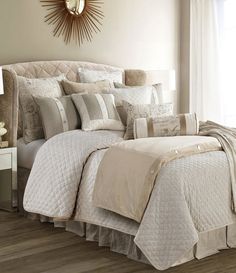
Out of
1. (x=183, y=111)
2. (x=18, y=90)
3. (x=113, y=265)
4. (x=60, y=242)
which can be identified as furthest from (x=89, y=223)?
(x=183, y=111)

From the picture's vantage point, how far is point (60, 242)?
3.97 metres

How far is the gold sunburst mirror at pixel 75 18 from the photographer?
549 centimetres

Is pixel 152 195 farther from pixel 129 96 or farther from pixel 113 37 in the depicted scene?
pixel 113 37

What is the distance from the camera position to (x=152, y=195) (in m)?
3.41

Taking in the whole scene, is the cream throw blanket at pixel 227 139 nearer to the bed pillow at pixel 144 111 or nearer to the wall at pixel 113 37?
the bed pillow at pixel 144 111

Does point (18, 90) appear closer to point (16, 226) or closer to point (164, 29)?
point (16, 226)

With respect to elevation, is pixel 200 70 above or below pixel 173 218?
above

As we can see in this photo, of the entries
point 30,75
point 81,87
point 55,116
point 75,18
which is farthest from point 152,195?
point 75,18

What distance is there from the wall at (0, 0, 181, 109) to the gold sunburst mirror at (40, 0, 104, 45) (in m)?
0.07

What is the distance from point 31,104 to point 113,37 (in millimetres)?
1636

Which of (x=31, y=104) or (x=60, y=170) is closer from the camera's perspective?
(x=60, y=170)

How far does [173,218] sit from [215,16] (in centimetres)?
362

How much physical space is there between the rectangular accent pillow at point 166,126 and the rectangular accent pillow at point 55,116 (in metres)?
0.71

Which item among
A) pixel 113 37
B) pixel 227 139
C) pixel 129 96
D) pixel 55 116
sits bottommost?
pixel 227 139
